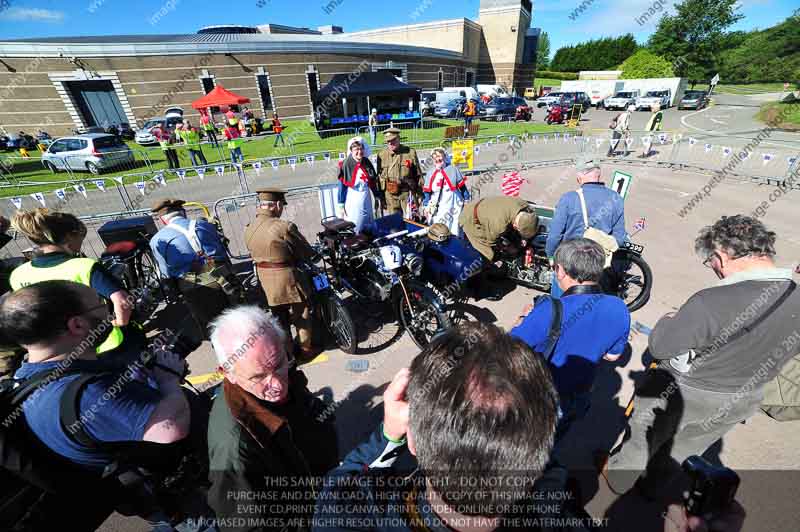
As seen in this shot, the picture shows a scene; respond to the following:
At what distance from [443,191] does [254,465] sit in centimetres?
494

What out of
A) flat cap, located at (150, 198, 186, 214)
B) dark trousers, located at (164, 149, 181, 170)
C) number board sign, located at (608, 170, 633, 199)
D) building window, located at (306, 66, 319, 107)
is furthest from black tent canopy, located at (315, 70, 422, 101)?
number board sign, located at (608, 170, 633, 199)

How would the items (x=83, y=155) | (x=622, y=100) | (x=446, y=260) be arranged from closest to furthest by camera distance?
(x=446, y=260) < (x=83, y=155) < (x=622, y=100)

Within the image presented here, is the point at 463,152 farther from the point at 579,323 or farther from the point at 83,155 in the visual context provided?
the point at 83,155

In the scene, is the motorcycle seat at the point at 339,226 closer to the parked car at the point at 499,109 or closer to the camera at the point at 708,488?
the camera at the point at 708,488

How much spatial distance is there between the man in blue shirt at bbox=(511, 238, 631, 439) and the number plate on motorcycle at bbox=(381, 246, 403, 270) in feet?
5.35

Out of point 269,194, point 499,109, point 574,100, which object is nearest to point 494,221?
point 269,194

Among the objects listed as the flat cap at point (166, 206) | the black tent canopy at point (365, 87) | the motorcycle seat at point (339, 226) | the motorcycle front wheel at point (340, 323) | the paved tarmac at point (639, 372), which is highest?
the black tent canopy at point (365, 87)

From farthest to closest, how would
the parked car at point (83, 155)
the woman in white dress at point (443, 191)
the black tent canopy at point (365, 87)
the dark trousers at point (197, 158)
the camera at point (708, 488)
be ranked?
the black tent canopy at point (365, 87) → the dark trousers at point (197, 158) → the parked car at point (83, 155) → the woman in white dress at point (443, 191) → the camera at point (708, 488)

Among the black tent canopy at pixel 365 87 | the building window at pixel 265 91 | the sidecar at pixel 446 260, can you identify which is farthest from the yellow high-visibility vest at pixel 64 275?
the building window at pixel 265 91

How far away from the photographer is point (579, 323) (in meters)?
1.89

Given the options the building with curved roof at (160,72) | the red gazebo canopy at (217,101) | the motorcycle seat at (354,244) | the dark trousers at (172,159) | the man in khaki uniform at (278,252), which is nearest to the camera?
the man in khaki uniform at (278,252)

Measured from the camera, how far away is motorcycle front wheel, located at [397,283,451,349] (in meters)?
3.31

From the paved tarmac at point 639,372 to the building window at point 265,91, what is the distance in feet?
89.7

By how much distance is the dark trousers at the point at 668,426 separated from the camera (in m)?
1.91
